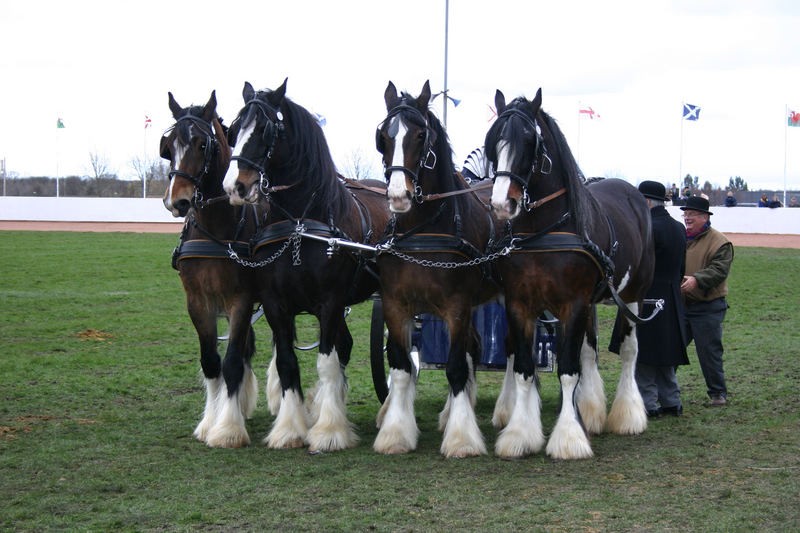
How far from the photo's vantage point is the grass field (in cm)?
526

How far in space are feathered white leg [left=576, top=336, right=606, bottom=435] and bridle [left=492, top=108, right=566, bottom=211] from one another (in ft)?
4.88

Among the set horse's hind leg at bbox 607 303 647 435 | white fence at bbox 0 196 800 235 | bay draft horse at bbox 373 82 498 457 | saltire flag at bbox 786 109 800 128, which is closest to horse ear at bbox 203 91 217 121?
bay draft horse at bbox 373 82 498 457

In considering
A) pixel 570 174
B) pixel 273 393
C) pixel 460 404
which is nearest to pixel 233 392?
pixel 273 393

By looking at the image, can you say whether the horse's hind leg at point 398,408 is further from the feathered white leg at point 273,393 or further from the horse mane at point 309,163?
the feathered white leg at point 273,393

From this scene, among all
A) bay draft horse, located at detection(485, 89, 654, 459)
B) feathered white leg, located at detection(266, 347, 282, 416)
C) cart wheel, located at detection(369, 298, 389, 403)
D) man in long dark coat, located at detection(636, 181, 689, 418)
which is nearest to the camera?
bay draft horse, located at detection(485, 89, 654, 459)

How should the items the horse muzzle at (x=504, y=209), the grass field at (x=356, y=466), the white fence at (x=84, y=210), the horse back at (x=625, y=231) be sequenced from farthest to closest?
the white fence at (x=84, y=210)
the horse back at (x=625, y=231)
the horse muzzle at (x=504, y=209)
the grass field at (x=356, y=466)

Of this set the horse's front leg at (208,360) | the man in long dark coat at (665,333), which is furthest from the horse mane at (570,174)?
the horse's front leg at (208,360)

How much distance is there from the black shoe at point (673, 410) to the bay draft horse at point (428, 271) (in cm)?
223

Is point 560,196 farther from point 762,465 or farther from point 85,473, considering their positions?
point 85,473

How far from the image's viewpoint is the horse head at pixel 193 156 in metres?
6.91

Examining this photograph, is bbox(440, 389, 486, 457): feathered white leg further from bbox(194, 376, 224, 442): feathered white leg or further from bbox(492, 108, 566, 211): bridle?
bbox(194, 376, 224, 442): feathered white leg

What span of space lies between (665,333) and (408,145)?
10.3 ft

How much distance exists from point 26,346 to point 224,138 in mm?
5665

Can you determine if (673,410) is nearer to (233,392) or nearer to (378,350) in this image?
(378,350)
